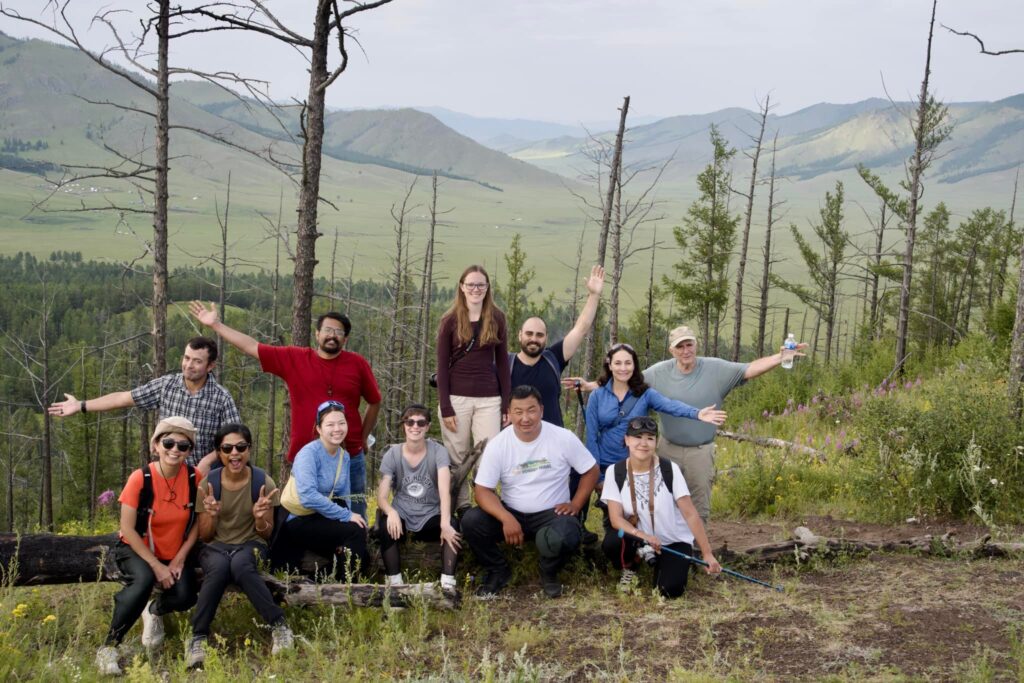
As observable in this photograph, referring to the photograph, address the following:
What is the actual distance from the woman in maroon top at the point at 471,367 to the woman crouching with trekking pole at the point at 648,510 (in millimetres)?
1172

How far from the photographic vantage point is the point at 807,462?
34.4 ft

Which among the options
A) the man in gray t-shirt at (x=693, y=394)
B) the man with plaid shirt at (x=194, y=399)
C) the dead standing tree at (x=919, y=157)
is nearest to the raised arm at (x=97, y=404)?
the man with plaid shirt at (x=194, y=399)

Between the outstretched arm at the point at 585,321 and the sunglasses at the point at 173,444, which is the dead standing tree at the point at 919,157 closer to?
the outstretched arm at the point at 585,321

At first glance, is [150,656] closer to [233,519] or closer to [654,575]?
[233,519]

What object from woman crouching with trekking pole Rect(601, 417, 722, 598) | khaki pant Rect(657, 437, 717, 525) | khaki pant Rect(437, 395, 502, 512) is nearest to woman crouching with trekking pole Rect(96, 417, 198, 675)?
khaki pant Rect(437, 395, 502, 512)

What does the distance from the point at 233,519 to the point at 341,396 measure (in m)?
1.23

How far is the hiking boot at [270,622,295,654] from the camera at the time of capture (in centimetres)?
534

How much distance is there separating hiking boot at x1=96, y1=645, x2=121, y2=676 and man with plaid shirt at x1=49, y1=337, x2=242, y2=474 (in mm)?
1454

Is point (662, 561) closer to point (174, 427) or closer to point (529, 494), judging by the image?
point (529, 494)

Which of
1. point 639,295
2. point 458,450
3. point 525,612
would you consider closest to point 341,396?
point 458,450

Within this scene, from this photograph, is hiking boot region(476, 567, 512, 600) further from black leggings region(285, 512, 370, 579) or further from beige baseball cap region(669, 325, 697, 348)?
beige baseball cap region(669, 325, 697, 348)

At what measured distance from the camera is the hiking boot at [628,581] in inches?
242

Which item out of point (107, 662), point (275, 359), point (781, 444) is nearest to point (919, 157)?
point (781, 444)

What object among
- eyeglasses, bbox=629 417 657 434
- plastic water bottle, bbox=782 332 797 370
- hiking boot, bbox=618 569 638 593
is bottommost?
hiking boot, bbox=618 569 638 593
